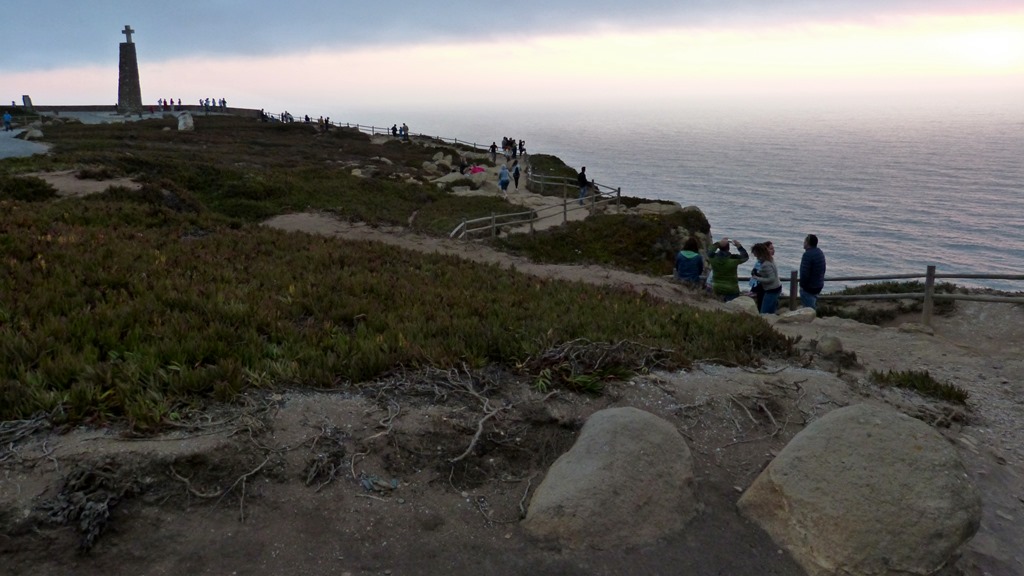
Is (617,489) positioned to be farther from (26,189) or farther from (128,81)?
(128,81)

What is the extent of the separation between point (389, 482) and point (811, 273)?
11.6 metres

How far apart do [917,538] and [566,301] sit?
21.4 feet

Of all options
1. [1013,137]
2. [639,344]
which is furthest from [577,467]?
[1013,137]

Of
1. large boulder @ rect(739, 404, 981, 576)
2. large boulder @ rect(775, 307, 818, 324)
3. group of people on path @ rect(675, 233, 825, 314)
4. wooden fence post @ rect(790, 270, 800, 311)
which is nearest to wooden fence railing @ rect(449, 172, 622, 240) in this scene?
group of people on path @ rect(675, 233, 825, 314)

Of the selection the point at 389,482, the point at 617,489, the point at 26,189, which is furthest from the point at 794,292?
the point at 26,189

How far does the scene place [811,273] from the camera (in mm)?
14070

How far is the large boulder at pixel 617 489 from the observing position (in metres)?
4.96

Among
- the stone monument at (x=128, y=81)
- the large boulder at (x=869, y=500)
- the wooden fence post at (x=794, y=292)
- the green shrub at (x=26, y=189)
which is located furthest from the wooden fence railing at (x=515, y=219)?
the stone monument at (x=128, y=81)

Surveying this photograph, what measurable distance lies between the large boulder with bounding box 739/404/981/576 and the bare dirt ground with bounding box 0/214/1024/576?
0.27 metres

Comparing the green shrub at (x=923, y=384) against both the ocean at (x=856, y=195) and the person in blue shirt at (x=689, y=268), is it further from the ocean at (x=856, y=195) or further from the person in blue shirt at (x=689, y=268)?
the ocean at (x=856, y=195)

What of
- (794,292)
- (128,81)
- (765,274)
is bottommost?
(794,292)

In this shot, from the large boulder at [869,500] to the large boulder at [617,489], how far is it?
0.66 meters

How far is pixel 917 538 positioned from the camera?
15.6 feet

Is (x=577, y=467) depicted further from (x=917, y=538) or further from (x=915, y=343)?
(x=915, y=343)
